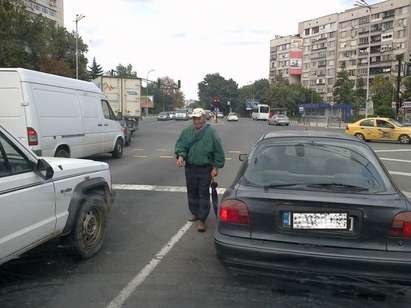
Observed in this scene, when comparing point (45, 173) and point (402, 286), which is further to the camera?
point (45, 173)

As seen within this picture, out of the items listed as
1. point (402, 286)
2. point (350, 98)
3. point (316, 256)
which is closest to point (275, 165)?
point (316, 256)

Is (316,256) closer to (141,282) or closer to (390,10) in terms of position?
(141,282)

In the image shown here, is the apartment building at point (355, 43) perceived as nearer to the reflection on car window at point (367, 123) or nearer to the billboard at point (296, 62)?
the billboard at point (296, 62)

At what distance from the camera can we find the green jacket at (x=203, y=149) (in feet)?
20.8

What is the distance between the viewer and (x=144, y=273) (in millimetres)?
4793

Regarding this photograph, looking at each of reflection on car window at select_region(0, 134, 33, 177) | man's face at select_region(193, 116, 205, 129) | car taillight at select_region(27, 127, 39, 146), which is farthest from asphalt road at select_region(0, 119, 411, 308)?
car taillight at select_region(27, 127, 39, 146)

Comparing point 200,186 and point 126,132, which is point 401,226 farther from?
point 126,132

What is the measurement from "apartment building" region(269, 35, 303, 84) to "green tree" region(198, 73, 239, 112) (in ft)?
45.5

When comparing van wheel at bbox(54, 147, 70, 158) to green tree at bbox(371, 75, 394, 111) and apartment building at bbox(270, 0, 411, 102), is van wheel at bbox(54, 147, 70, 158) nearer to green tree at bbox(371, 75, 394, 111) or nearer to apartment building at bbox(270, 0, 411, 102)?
green tree at bbox(371, 75, 394, 111)

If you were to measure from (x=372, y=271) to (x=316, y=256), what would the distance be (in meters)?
0.44

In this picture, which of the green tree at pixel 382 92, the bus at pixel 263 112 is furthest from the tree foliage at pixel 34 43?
the green tree at pixel 382 92

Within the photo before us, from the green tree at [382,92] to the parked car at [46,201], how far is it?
59392 mm

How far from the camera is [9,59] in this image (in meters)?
30.3

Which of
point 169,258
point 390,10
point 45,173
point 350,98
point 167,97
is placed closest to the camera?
point 45,173
